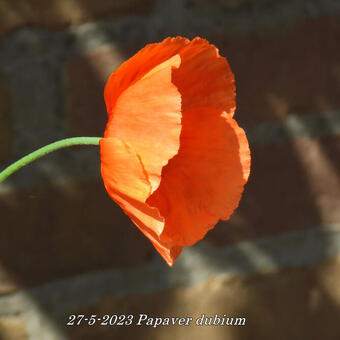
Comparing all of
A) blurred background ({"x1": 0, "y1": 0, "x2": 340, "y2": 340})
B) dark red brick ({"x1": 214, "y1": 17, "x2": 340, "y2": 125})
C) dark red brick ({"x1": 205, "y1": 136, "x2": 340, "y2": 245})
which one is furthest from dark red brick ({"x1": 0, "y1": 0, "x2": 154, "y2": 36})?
dark red brick ({"x1": 205, "y1": 136, "x2": 340, "y2": 245})

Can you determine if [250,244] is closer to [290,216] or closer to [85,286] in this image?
[290,216]

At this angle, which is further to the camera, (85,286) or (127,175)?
(85,286)

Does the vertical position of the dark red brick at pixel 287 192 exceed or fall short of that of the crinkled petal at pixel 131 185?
it falls short

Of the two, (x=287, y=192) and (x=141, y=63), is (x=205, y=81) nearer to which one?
(x=141, y=63)

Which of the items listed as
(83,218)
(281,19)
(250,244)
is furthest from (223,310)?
(281,19)

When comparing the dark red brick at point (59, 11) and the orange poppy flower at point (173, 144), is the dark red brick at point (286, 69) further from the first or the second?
the orange poppy flower at point (173, 144)

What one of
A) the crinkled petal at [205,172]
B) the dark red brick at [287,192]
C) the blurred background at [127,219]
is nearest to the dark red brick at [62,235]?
the blurred background at [127,219]

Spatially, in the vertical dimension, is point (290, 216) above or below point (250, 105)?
below

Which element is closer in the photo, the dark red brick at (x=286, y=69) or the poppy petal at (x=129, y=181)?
the poppy petal at (x=129, y=181)
